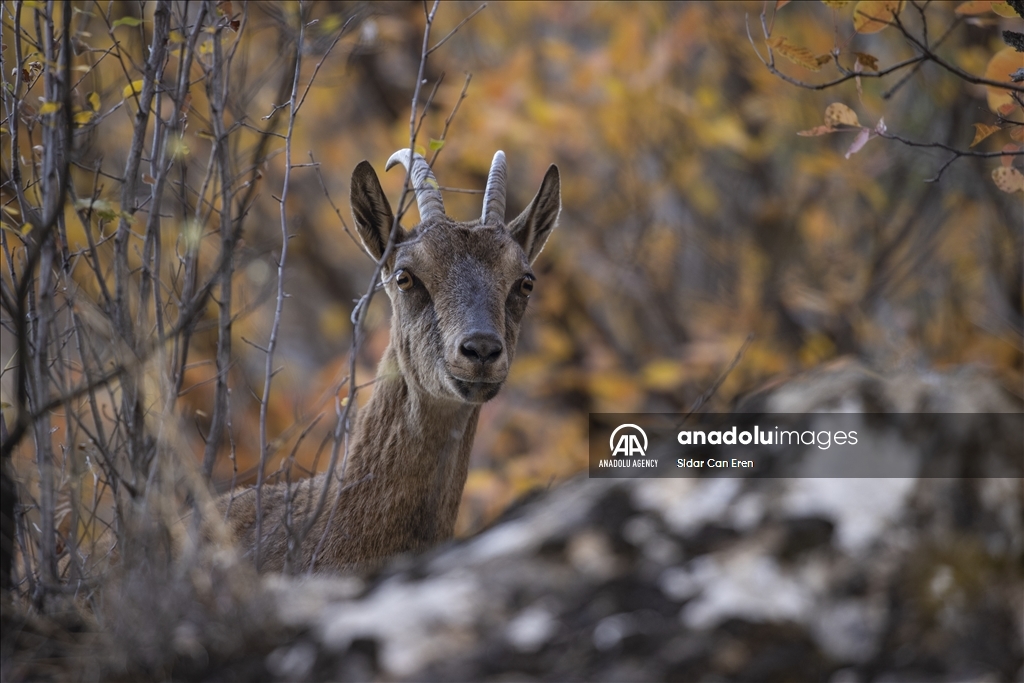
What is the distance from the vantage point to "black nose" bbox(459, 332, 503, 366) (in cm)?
570

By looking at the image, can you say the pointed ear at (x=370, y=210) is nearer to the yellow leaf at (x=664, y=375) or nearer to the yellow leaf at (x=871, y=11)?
the yellow leaf at (x=871, y=11)

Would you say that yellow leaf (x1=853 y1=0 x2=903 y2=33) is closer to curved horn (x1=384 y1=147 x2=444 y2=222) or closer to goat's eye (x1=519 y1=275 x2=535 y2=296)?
→ goat's eye (x1=519 y1=275 x2=535 y2=296)

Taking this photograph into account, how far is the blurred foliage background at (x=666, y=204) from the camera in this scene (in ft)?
40.4

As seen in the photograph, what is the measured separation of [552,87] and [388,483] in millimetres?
10574

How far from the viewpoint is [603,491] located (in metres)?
3.76

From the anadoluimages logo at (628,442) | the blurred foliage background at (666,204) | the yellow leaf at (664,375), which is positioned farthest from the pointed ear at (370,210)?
the yellow leaf at (664,375)

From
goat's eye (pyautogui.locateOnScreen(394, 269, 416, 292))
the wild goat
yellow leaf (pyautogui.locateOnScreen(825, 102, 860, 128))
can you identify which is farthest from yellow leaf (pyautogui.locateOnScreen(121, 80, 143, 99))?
yellow leaf (pyautogui.locateOnScreen(825, 102, 860, 128))

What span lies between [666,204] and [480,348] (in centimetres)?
1045

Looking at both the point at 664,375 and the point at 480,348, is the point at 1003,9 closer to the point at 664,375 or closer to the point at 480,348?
the point at 480,348

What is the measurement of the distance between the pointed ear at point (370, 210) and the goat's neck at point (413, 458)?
3.04ft

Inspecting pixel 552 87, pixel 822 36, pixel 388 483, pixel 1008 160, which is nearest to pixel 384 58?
pixel 552 87

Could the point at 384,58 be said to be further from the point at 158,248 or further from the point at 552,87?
the point at 158,248

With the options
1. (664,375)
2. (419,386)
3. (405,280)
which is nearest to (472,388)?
(419,386)

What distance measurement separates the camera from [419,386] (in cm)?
600
